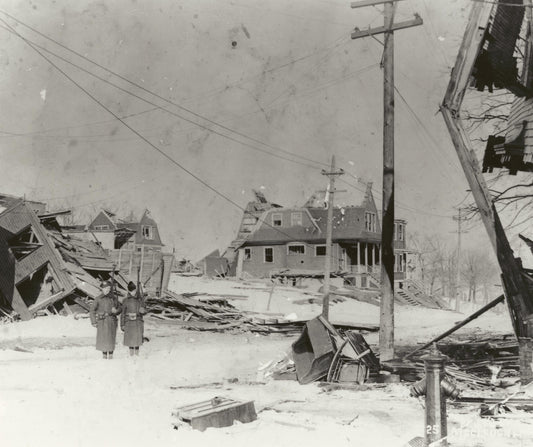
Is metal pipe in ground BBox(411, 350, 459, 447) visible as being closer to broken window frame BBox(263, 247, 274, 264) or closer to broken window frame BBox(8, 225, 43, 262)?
broken window frame BBox(8, 225, 43, 262)

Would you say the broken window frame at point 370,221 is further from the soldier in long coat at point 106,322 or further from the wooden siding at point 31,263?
the soldier in long coat at point 106,322

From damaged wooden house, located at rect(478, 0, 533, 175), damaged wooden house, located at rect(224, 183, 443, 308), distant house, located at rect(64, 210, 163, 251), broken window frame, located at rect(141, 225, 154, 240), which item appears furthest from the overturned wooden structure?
broken window frame, located at rect(141, 225, 154, 240)

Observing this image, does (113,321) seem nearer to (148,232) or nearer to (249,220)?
(249,220)

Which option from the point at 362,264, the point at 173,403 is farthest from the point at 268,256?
the point at 173,403

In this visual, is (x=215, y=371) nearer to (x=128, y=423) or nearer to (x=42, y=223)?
(x=128, y=423)

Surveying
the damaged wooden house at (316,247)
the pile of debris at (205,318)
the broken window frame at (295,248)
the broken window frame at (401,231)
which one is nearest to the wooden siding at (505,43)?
the pile of debris at (205,318)

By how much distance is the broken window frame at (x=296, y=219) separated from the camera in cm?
5053

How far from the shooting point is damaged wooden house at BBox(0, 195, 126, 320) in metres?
19.7

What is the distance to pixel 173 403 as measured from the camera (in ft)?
28.2

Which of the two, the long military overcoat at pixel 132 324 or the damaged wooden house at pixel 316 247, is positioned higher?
the damaged wooden house at pixel 316 247

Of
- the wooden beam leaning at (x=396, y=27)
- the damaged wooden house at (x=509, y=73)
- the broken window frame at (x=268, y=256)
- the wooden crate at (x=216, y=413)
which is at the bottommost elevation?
the wooden crate at (x=216, y=413)

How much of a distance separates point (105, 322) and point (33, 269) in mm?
8708

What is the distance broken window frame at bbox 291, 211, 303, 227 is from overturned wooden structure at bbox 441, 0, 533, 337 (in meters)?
39.4

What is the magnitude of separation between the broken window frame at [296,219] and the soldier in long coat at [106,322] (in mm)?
37304
